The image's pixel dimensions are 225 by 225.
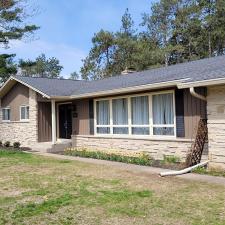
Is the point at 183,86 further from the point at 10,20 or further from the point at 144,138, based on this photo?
the point at 10,20

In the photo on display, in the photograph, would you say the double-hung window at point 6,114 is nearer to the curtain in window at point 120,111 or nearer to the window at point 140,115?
the curtain in window at point 120,111

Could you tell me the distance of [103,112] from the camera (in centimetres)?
1609

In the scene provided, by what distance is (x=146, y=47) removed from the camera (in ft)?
130

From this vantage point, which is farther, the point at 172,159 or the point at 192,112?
the point at 172,159

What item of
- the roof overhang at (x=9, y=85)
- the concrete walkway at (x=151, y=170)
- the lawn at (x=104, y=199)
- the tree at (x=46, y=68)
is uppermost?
the tree at (x=46, y=68)

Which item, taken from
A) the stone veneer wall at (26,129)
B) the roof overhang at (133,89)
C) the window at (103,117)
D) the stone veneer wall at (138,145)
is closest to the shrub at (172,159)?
the stone veneer wall at (138,145)

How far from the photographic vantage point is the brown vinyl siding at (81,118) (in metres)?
17.1

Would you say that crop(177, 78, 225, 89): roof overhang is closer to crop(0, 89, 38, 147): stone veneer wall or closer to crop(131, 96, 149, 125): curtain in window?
crop(131, 96, 149, 125): curtain in window

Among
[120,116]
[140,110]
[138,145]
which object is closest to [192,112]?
[140,110]

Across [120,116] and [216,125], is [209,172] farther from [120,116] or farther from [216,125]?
[120,116]

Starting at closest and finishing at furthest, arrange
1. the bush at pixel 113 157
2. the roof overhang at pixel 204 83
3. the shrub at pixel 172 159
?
the roof overhang at pixel 204 83, the shrub at pixel 172 159, the bush at pixel 113 157

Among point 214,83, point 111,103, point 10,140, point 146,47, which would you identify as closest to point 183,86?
point 214,83

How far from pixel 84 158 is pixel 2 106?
33.0 feet

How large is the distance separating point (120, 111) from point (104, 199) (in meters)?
8.17
